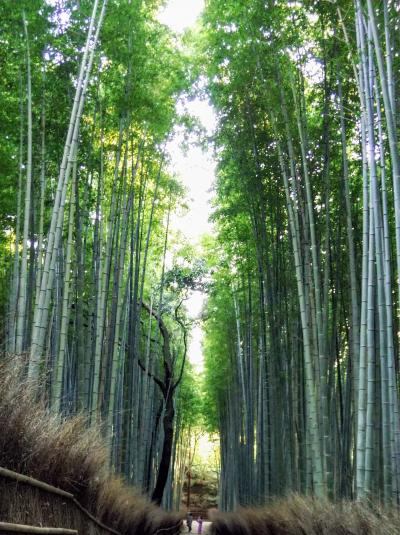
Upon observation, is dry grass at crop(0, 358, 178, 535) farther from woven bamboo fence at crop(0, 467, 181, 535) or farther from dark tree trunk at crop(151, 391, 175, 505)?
dark tree trunk at crop(151, 391, 175, 505)

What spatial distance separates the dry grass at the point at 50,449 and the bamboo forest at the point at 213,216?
1 centimetres

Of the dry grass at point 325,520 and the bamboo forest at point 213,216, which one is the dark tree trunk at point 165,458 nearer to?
the bamboo forest at point 213,216

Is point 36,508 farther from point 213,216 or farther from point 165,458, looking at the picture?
point 213,216

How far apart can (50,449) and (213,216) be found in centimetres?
556

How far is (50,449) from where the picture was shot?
7.73ft

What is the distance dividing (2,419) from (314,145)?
4.25 metres

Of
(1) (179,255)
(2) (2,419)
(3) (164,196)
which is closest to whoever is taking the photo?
(2) (2,419)

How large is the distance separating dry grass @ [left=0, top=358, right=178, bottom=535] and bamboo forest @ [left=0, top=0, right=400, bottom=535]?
0.04 ft

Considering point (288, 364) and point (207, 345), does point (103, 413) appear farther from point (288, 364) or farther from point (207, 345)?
point (207, 345)

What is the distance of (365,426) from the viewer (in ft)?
10.5

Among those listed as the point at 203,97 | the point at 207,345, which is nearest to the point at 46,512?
the point at 203,97

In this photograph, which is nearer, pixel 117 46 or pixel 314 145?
pixel 117 46

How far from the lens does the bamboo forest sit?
3064 mm

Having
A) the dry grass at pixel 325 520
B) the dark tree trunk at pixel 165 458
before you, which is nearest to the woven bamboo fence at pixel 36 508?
the dry grass at pixel 325 520
